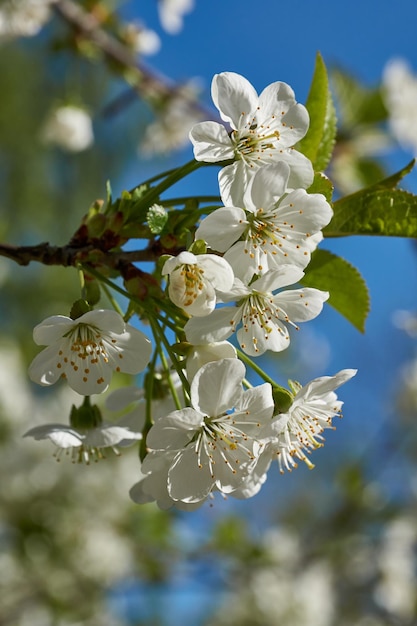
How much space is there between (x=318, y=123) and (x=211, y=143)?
0.80 ft

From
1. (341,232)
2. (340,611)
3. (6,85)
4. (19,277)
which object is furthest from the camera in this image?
(6,85)

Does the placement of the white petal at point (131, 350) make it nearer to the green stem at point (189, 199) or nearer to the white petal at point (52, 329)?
the white petal at point (52, 329)

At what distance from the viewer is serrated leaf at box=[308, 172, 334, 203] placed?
96 cm

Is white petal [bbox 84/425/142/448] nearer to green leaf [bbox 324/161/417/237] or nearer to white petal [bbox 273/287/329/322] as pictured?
white petal [bbox 273/287/329/322]

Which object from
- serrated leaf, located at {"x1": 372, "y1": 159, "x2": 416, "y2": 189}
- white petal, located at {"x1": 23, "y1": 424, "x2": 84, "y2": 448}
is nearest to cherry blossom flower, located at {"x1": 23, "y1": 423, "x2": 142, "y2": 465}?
white petal, located at {"x1": 23, "y1": 424, "x2": 84, "y2": 448}

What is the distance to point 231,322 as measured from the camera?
900 mm

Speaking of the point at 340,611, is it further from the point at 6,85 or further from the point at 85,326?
the point at 6,85

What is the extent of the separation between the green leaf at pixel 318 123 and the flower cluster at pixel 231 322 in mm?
113

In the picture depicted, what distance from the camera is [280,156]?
0.92 meters

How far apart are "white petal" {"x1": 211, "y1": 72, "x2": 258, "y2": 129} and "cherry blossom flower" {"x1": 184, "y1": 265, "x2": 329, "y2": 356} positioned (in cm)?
25

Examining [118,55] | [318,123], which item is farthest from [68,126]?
[318,123]

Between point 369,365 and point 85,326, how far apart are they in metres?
10.1

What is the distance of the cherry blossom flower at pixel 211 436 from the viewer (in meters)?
0.87

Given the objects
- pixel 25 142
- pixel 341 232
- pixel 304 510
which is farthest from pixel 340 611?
pixel 25 142
